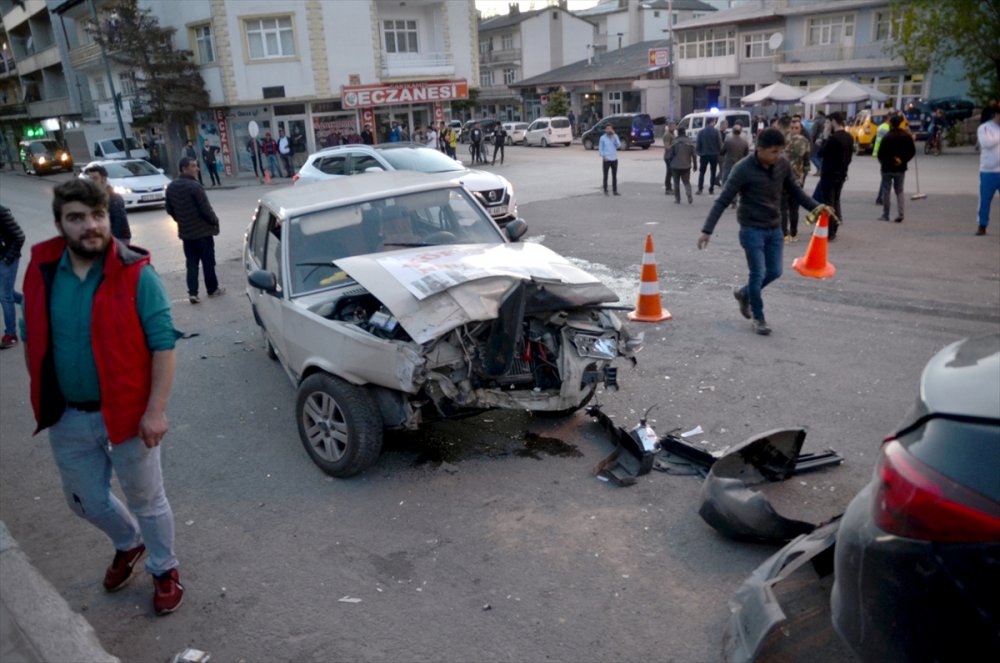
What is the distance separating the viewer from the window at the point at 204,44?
1421 inches

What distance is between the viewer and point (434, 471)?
5.11 m

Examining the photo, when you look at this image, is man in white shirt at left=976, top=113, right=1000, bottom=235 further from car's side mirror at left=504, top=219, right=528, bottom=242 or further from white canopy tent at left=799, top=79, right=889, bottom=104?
white canopy tent at left=799, top=79, right=889, bottom=104

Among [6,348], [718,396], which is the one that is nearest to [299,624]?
[718,396]

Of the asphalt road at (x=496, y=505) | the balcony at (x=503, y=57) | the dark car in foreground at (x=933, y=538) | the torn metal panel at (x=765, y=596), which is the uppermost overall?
the balcony at (x=503, y=57)

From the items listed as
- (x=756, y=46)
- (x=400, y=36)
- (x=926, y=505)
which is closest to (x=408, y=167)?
(x=926, y=505)

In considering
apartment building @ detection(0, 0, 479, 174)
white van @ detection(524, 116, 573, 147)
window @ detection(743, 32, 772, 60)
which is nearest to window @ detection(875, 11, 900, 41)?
window @ detection(743, 32, 772, 60)

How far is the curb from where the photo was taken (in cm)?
345

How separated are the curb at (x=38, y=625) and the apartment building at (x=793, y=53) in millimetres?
38690

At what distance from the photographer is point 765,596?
2.93 metres

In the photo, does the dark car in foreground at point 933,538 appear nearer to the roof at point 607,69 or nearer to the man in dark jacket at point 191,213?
the man in dark jacket at point 191,213

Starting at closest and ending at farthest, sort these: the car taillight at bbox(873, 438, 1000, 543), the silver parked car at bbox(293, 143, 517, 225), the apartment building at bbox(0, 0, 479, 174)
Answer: the car taillight at bbox(873, 438, 1000, 543)
the silver parked car at bbox(293, 143, 517, 225)
the apartment building at bbox(0, 0, 479, 174)

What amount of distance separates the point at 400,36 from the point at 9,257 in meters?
34.3

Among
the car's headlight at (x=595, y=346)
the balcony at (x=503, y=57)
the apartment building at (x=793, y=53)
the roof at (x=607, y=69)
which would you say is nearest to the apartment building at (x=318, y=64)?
the roof at (x=607, y=69)

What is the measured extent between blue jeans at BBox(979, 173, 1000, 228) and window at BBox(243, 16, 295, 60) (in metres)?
31.9
